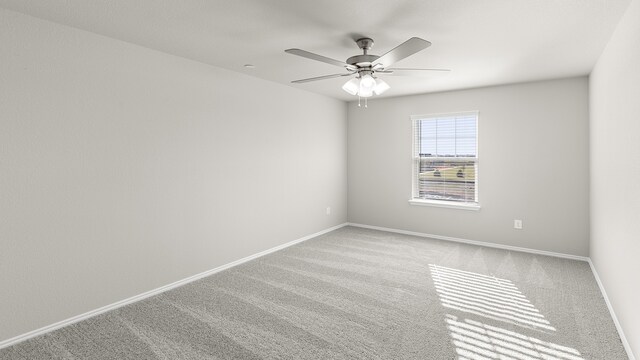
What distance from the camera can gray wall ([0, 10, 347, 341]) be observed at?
2414 mm

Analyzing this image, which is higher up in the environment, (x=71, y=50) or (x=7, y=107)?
(x=71, y=50)

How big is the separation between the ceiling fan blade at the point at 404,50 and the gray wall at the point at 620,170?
128 centimetres

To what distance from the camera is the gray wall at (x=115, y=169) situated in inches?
95.0

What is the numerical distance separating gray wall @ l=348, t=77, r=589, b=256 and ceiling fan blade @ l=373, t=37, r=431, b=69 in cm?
279

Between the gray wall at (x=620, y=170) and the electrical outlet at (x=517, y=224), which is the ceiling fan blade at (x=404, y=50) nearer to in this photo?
the gray wall at (x=620, y=170)

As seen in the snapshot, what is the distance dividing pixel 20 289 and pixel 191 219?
146cm

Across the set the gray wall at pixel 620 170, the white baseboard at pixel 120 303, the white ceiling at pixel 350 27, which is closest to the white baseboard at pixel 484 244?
the gray wall at pixel 620 170

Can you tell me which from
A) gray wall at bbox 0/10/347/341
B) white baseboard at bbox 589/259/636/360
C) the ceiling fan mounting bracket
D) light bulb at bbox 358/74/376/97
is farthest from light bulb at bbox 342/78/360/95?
white baseboard at bbox 589/259/636/360

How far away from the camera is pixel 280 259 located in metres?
4.28

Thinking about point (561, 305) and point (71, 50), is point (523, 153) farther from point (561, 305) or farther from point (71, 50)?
point (71, 50)

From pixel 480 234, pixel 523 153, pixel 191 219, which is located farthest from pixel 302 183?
pixel 523 153

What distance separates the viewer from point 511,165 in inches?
185

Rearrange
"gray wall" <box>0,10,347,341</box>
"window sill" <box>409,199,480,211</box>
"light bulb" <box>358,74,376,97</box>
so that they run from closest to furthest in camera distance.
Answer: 1. "gray wall" <box>0,10,347,341</box>
2. "light bulb" <box>358,74,376,97</box>
3. "window sill" <box>409,199,480,211</box>

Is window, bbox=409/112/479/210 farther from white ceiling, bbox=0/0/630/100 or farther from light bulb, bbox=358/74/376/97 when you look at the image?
light bulb, bbox=358/74/376/97
